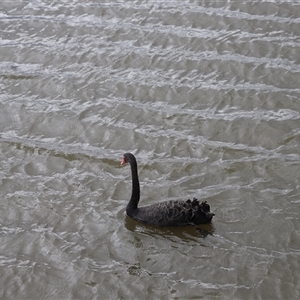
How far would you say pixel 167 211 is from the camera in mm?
7270

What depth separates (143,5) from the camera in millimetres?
11844

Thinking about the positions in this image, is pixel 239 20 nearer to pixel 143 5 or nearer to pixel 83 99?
pixel 143 5

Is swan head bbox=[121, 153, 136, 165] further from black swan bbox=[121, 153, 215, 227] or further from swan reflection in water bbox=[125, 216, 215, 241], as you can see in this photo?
swan reflection in water bbox=[125, 216, 215, 241]

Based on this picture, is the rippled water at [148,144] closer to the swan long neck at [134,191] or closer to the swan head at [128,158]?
the swan long neck at [134,191]

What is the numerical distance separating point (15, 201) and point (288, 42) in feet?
16.3

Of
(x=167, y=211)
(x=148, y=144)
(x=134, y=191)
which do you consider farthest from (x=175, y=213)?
(x=148, y=144)

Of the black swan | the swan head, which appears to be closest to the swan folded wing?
the black swan

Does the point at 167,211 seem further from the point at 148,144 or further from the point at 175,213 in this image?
the point at 148,144

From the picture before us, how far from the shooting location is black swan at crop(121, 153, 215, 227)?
713 centimetres

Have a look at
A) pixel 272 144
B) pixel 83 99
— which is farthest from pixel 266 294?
pixel 83 99

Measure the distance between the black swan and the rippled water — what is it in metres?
0.13

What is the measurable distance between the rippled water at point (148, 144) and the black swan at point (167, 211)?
127 mm

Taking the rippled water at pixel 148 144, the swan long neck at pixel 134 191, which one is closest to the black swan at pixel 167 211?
the swan long neck at pixel 134 191

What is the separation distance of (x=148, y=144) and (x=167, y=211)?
1527mm
